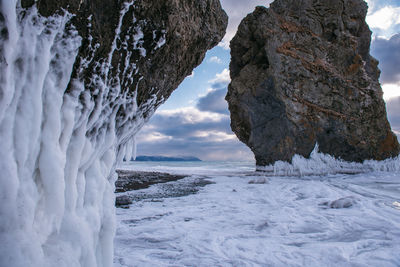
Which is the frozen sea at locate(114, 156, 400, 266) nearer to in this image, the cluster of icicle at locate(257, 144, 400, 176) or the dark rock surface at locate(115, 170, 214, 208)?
the dark rock surface at locate(115, 170, 214, 208)

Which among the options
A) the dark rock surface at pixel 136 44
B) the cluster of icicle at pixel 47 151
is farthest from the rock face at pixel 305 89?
the cluster of icicle at pixel 47 151

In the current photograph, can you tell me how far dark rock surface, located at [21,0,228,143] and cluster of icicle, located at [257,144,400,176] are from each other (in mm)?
10157

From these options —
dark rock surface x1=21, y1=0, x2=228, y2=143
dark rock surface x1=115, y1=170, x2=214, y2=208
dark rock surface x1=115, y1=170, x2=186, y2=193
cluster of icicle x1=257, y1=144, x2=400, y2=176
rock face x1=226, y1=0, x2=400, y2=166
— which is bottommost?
dark rock surface x1=115, y1=170, x2=186, y2=193

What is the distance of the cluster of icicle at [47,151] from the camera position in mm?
985

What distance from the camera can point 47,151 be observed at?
117 centimetres

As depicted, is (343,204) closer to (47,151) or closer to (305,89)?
(47,151)

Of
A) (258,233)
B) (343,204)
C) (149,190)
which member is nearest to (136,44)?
(258,233)

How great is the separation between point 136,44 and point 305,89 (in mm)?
11889

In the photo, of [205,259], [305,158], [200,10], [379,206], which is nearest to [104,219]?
[205,259]

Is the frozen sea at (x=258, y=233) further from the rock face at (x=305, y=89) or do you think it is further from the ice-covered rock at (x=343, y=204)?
the rock face at (x=305, y=89)

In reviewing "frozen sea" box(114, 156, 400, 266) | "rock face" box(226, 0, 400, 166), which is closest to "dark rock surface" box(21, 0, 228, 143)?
"frozen sea" box(114, 156, 400, 266)

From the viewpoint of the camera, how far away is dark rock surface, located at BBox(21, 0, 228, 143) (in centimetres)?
140

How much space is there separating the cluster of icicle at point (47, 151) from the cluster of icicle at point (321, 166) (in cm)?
1095

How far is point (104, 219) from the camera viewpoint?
1.59m
